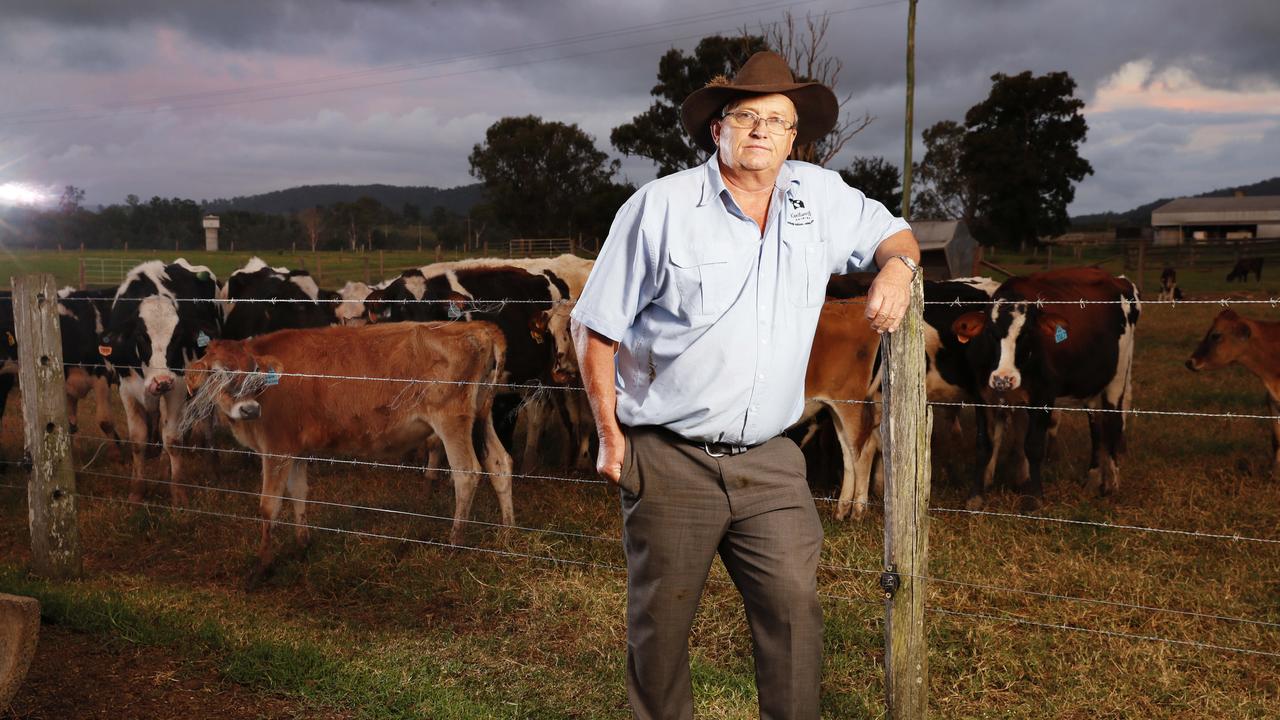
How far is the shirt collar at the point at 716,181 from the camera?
282 centimetres

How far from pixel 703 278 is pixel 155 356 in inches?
277

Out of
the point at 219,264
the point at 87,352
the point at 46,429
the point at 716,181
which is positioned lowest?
the point at 46,429

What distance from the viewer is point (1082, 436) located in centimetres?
1034

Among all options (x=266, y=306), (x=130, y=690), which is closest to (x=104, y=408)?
(x=266, y=306)

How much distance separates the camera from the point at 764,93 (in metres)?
2.80

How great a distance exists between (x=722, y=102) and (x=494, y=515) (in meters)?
4.90

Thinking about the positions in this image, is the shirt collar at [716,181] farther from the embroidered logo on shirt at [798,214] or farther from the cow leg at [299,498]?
the cow leg at [299,498]

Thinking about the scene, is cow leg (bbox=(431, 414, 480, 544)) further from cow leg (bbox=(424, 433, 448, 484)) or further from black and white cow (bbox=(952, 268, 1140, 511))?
black and white cow (bbox=(952, 268, 1140, 511))

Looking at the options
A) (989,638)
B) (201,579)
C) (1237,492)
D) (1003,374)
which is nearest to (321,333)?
(201,579)

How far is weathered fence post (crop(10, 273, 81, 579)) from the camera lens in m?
5.91

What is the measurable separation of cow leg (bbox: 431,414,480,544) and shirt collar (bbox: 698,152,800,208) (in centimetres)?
414

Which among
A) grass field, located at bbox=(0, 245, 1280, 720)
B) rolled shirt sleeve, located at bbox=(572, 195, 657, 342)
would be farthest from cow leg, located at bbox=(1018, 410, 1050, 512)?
rolled shirt sleeve, located at bbox=(572, 195, 657, 342)

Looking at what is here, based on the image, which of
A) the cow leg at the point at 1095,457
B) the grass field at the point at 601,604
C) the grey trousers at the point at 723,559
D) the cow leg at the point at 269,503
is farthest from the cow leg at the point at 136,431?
the cow leg at the point at 1095,457

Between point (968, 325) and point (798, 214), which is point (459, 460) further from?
point (798, 214)
